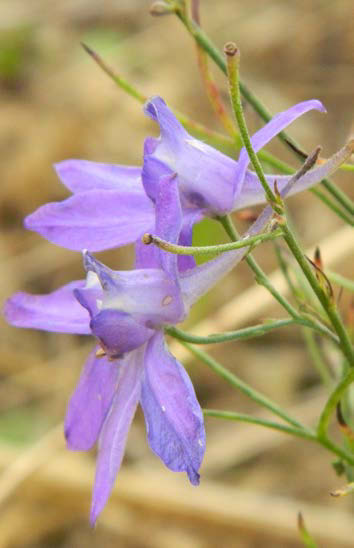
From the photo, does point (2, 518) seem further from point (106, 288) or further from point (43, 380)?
point (106, 288)

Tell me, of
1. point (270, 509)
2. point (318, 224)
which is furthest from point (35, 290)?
point (270, 509)

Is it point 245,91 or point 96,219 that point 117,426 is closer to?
point 96,219


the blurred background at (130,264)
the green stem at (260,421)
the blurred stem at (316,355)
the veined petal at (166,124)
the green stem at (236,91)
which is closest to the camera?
the green stem at (236,91)

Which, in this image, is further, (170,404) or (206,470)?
(206,470)

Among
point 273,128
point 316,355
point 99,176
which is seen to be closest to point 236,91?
point 273,128

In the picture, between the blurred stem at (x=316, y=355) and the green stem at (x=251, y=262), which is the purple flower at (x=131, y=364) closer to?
the green stem at (x=251, y=262)

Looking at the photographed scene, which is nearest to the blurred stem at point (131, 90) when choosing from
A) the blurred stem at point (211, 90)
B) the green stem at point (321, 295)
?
the blurred stem at point (211, 90)

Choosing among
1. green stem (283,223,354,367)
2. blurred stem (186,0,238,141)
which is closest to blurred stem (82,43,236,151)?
blurred stem (186,0,238,141)
